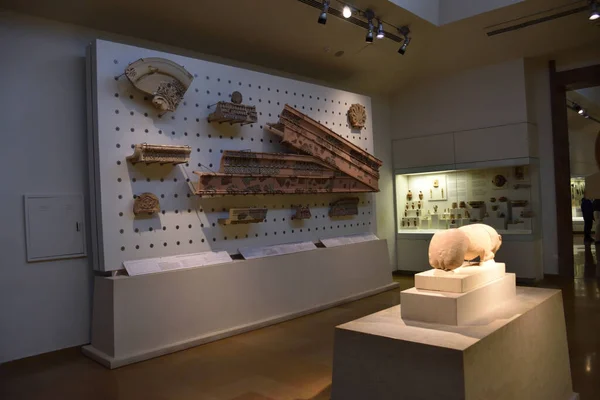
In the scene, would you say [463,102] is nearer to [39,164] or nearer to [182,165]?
[182,165]

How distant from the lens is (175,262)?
17.7 ft

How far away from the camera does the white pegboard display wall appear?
5055 millimetres

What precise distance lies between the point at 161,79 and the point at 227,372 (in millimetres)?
3171

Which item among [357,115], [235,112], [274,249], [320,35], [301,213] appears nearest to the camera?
[235,112]

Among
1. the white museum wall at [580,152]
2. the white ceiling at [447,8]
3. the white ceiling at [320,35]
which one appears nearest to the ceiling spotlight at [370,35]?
the white ceiling at [320,35]

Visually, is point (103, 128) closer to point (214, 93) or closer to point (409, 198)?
point (214, 93)

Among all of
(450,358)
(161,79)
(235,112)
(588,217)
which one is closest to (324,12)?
(235,112)

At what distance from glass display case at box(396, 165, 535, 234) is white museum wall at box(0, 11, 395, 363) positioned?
21.3ft

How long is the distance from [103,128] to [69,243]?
137 cm

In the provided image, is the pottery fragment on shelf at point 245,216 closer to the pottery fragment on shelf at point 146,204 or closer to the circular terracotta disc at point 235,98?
the pottery fragment on shelf at point 146,204

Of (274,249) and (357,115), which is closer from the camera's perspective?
(274,249)

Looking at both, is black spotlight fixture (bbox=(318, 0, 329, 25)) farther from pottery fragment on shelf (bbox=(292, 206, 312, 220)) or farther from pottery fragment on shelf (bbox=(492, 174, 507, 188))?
pottery fragment on shelf (bbox=(492, 174, 507, 188))

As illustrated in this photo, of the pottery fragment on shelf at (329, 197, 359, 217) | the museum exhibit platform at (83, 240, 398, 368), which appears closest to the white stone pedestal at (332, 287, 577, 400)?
the museum exhibit platform at (83, 240, 398, 368)

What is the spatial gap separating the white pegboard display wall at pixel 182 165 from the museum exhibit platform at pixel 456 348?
2.98 meters
